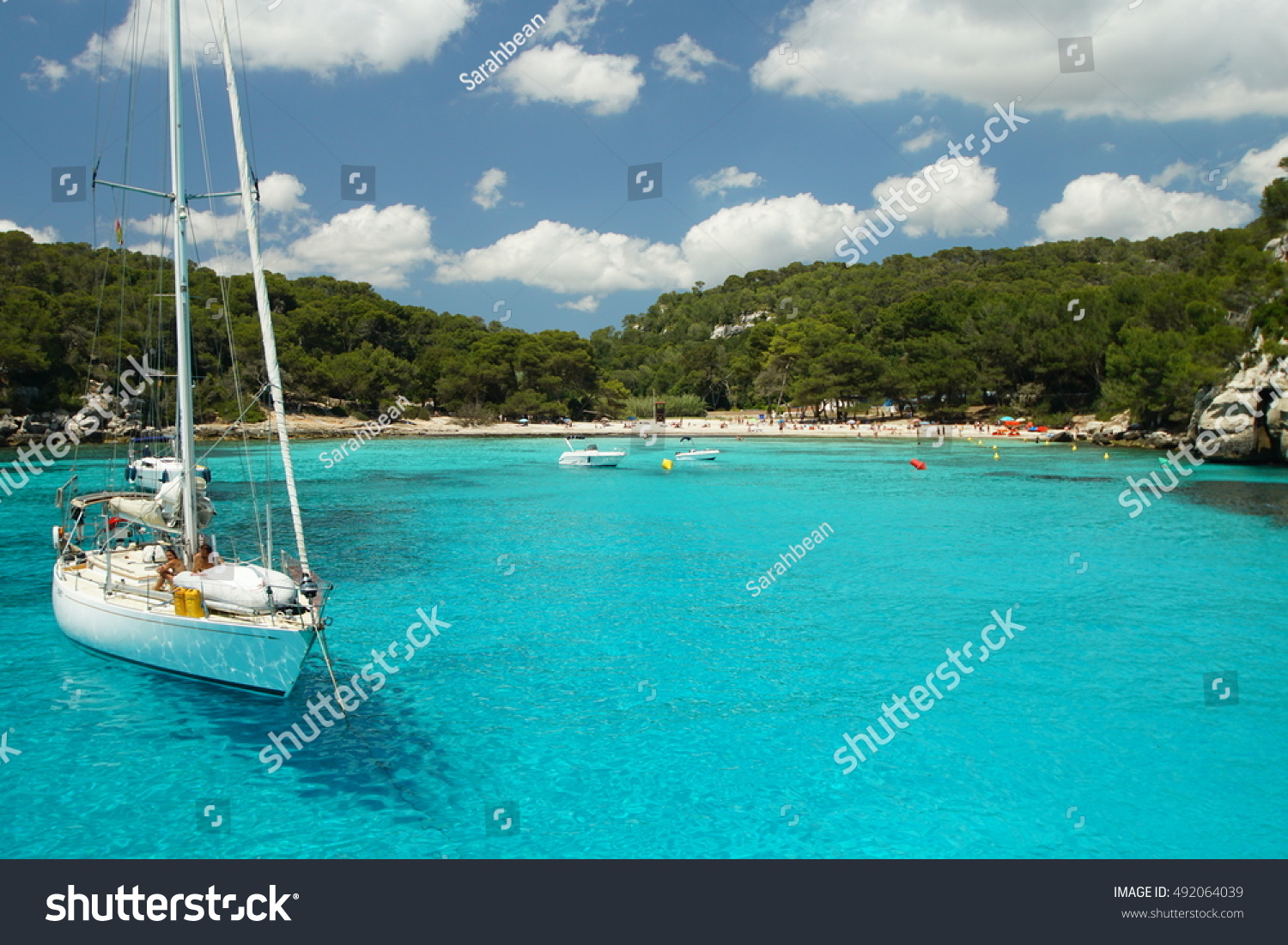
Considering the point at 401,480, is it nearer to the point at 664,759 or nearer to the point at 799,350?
the point at 664,759

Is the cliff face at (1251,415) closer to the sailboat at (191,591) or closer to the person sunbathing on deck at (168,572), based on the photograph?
the sailboat at (191,591)

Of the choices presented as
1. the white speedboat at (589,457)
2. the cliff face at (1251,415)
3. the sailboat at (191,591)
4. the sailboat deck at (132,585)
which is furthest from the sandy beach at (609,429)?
the sailboat at (191,591)

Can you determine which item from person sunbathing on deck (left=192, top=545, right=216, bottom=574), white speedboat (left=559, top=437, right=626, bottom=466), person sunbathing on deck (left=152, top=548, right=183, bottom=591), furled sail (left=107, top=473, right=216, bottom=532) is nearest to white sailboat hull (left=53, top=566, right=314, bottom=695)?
person sunbathing on deck (left=152, top=548, right=183, bottom=591)

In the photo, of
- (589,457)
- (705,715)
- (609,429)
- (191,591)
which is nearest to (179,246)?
(191,591)

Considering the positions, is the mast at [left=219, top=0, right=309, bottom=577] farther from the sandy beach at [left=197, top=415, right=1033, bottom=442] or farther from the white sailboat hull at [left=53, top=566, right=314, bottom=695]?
the sandy beach at [left=197, top=415, right=1033, bottom=442]

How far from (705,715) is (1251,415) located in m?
48.3

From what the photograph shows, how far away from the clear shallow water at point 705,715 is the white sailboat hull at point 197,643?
0.54m

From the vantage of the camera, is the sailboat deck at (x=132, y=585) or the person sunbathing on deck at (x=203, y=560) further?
the person sunbathing on deck at (x=203, y=560)

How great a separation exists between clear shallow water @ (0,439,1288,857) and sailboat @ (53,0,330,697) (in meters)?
0.79

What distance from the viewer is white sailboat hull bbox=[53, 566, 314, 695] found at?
35.4 feet

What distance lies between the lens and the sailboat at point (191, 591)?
10391mm
